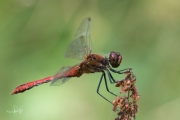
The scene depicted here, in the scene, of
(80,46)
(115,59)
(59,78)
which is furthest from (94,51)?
(115,59)

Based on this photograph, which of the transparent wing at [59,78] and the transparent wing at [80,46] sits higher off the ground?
the transparent wing at [80,46]

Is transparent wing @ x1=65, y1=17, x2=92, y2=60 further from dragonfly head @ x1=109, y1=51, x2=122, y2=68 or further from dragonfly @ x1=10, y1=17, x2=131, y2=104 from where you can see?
dragonfly head @ x1=109, y1=51, x2=122, y2=68

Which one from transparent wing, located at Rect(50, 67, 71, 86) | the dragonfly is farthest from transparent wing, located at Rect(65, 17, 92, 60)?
transparent wing, located at Rect(50, 67, 71, 86)

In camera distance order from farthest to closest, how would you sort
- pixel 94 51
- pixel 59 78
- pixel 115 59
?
pixel 94 51 < pixel 59 78 < pixel 115 59

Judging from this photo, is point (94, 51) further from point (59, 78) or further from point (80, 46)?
point (59, 78)

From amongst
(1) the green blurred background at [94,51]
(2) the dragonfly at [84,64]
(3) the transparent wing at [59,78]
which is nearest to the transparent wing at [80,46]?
(2) the dragonfly at [84,64]

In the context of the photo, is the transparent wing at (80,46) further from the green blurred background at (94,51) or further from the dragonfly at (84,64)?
the green blurred background at (94,51)

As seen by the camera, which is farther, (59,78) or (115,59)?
(59,78)

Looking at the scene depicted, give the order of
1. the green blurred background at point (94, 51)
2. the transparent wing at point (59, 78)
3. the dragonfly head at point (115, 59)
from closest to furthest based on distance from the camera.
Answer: the dragonfly head at point (115, 59) < the transparent wing at point (59, 78) < the green blurred background at point (94, 51)

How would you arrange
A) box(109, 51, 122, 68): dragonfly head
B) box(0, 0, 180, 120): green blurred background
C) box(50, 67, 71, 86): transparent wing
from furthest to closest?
1. box(0, 0, 180, 120): green blurred background
2. box(50, 67, 71, 86): transparent wing
3. box(109, 51, 122, 68): dragonfly head
